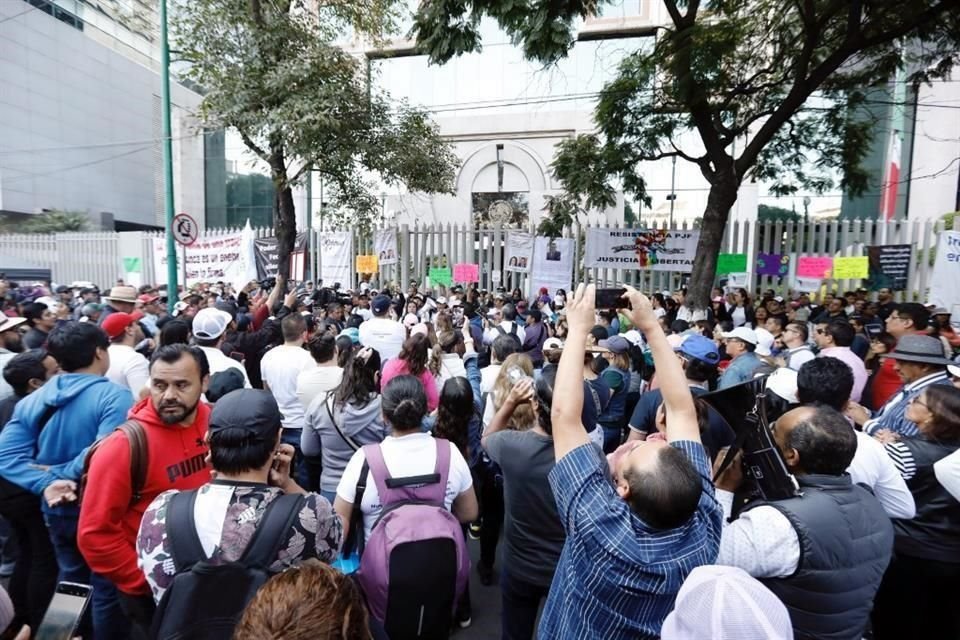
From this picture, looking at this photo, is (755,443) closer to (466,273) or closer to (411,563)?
(411,563)

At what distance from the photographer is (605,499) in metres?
1.44

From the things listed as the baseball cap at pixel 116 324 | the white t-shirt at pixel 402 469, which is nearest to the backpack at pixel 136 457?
the white t-shirt at pixel 402 469

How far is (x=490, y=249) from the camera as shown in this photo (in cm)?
1425

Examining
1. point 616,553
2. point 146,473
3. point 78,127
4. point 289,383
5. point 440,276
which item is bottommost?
point 289,383

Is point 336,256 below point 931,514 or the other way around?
the other way around

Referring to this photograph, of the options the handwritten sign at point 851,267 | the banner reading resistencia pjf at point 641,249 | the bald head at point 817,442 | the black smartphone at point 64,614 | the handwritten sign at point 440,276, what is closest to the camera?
the black smartphone at point 64,614

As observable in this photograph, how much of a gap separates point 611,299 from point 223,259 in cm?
1314

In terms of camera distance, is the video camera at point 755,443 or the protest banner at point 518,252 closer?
the video camera at point 755,443

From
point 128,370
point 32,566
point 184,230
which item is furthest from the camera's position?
point 184,230

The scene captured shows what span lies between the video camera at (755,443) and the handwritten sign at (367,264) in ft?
40.4

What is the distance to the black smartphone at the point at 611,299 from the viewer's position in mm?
1960

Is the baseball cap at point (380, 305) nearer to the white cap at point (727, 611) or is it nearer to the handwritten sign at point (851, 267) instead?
the white cap at point (727, 611)

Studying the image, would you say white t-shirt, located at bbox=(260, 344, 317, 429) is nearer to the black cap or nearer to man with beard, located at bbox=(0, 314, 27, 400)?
man with beard, located at bbox=(0, 314, 27, 400)

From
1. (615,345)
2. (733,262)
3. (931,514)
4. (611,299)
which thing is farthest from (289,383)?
(733,262)
